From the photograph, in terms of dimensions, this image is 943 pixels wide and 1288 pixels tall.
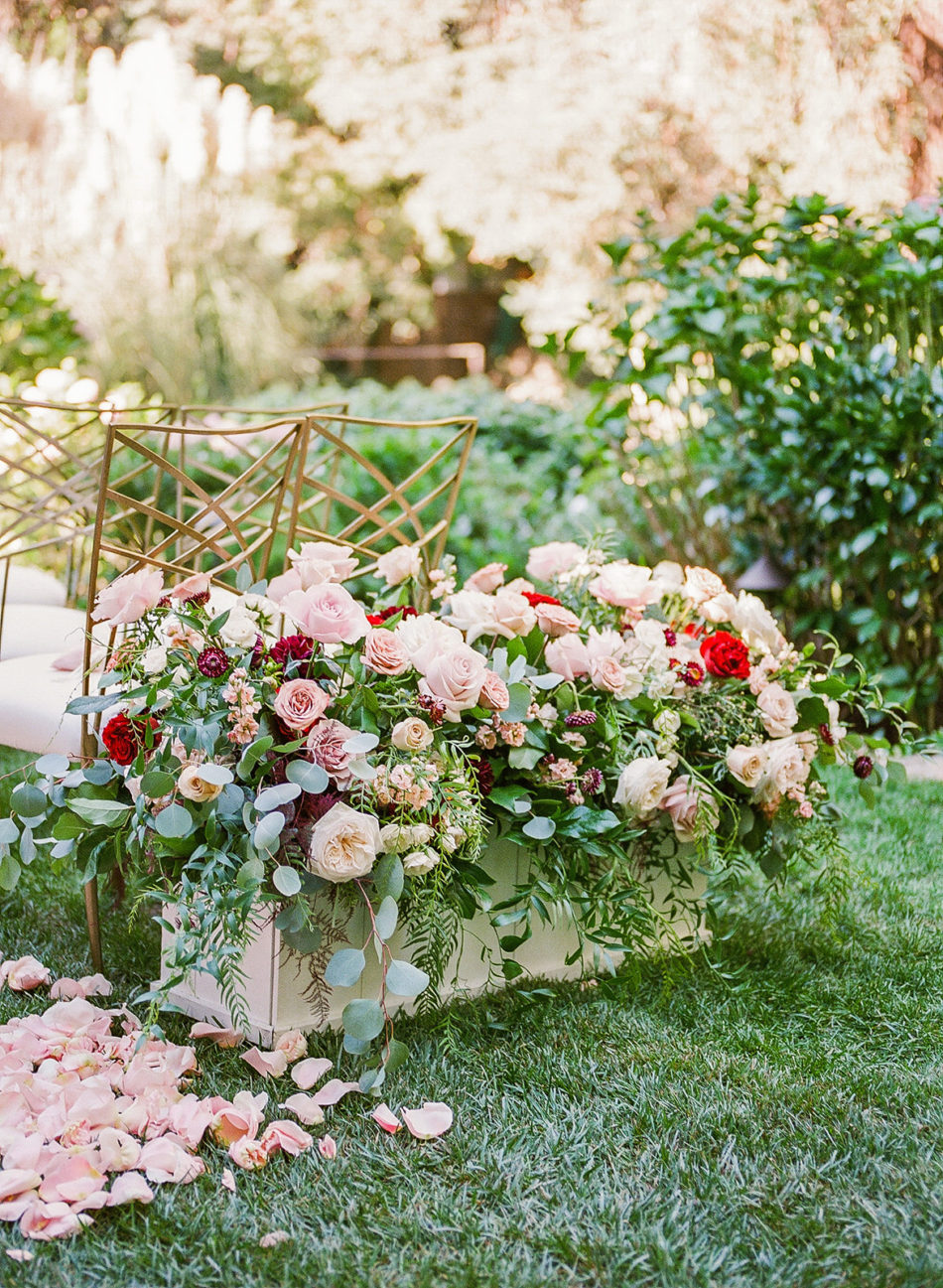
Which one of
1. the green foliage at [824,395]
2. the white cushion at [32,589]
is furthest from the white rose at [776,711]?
the white cushion at [32,589]

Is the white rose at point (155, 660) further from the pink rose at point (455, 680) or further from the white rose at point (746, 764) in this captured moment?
the white rose at point (746, 764)

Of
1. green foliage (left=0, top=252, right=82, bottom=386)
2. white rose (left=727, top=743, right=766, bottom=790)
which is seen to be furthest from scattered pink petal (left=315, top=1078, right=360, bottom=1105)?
green foliage (left=0, top=252, right=82, bottom=386)

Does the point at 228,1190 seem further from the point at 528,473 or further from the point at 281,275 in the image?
the point at 281,275

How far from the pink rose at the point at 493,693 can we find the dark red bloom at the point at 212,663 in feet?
1.15

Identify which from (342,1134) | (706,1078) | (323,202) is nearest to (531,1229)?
(342,1134)

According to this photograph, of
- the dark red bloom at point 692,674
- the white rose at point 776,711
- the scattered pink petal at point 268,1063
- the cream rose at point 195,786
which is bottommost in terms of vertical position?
the scattered pink petal at point 268,1063

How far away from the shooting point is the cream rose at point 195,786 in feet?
4.90

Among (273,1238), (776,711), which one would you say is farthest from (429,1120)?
(776,711)

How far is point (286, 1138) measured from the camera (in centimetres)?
139

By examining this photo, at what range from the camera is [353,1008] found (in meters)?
1.45

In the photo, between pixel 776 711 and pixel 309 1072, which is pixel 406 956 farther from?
pixel 776 711

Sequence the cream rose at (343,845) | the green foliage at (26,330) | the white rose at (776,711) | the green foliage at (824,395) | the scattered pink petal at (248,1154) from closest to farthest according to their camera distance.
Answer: the scattered pink petal at (248,1154), the cream rose at (343,845), the white rose at (776,711), the green foliage at (824,395), the green foliage at (26,330)

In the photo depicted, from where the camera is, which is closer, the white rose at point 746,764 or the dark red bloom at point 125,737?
the dark red bloom at point 125,737

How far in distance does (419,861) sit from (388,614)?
0.61m
